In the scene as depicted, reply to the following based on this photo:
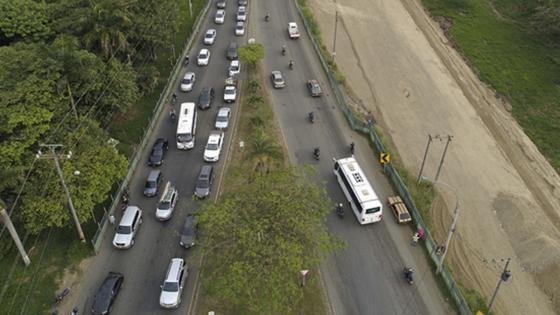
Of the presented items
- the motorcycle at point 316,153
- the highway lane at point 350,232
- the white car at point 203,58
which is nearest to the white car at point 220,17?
the white car at point 203,58

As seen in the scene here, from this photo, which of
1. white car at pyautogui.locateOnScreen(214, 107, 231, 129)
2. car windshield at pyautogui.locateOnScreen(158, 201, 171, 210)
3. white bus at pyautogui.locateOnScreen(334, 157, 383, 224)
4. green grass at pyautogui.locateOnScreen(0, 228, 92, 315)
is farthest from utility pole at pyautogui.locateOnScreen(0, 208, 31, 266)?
white bus at pyautogui.locateOnScreen(334, 157, 383, 224)

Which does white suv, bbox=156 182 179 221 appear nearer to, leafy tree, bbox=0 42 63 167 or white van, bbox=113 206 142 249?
white van, bbox=113 206 142 249

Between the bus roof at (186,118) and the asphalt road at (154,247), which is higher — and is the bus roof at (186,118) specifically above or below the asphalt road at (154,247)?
above

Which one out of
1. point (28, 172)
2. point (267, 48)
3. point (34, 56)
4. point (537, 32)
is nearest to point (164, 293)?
point (28, 172)

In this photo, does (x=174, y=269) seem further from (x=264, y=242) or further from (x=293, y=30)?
(x=293, y=30)

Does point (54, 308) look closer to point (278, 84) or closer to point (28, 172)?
point (28, 172)

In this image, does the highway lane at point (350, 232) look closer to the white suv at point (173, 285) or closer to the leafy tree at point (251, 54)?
the leafy tree at point (251, 54)
